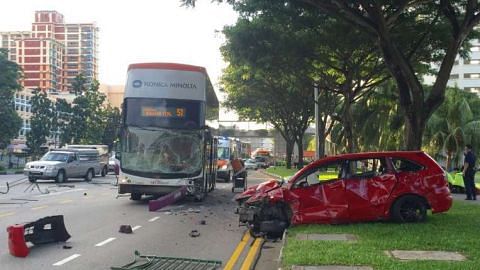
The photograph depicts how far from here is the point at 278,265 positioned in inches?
345

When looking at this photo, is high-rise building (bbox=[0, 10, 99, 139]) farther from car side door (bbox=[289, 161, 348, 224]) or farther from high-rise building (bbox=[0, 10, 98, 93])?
car side door (bbox=[289, 161, 348, 224])

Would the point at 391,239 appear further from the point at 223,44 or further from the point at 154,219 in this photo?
the point at 223,44

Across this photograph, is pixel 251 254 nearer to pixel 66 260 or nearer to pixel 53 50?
pixel 66 260

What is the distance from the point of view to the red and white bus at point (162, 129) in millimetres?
18266

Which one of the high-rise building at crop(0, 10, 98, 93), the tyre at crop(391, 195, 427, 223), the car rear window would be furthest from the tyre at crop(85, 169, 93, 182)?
the high-rise building at crop(0, 10, 98, 93)

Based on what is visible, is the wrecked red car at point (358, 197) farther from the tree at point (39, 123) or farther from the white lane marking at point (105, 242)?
the tree at point (39, 123)

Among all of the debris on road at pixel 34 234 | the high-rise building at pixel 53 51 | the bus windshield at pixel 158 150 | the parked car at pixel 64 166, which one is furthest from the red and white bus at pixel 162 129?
the high-rise building at pixel 53 51

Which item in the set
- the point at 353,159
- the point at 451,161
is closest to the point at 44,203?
the point at 353,159

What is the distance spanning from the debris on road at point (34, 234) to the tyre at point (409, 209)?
263 inches

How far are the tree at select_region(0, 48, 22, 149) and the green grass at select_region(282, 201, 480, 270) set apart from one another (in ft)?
151

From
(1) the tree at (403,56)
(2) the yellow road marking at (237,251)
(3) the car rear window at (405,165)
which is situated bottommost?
(2) the yellow road marking at (237,251)

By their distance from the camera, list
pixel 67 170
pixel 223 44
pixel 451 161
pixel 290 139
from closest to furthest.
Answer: pixel 223 44
pixel 67 170
pixel 451 161
pixel 290 139

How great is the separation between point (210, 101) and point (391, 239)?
36.8 feet

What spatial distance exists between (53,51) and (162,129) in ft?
430
